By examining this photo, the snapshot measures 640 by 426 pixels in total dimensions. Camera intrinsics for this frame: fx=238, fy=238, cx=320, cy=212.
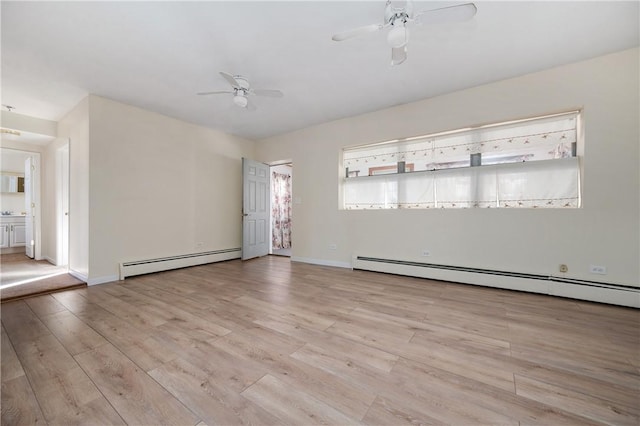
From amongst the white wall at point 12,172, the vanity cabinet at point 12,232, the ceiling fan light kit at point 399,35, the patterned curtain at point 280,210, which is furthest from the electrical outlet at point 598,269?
the white wall at point 12,172

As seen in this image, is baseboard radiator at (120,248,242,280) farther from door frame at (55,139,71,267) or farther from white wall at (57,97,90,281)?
door frame at (55,139,71,267)

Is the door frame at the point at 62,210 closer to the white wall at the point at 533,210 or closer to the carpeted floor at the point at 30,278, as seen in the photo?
the carpeted floor at the point at 30,278

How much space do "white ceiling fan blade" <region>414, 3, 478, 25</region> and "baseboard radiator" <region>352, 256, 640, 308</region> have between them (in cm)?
306

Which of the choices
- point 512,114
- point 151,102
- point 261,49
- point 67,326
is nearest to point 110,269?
point 67,326

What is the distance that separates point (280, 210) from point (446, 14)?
6.18m

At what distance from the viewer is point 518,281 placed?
3.14m

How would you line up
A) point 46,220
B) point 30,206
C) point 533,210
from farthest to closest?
point 30,206 < point 46,220 < point 533,210

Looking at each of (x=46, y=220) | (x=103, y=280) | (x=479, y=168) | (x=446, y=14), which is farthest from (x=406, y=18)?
(x=46, y=220)

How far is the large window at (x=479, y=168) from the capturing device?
3.09 metres

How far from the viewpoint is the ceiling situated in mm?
2092

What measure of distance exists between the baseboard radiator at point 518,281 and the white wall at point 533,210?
3.3 inches

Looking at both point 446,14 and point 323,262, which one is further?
point 323,262

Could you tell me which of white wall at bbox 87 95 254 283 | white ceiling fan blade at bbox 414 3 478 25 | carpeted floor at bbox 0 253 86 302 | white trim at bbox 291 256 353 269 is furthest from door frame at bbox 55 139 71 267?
white ceiling fan blade at bbox 414 3 478 25

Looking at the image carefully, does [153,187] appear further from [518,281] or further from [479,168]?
[518,281]
